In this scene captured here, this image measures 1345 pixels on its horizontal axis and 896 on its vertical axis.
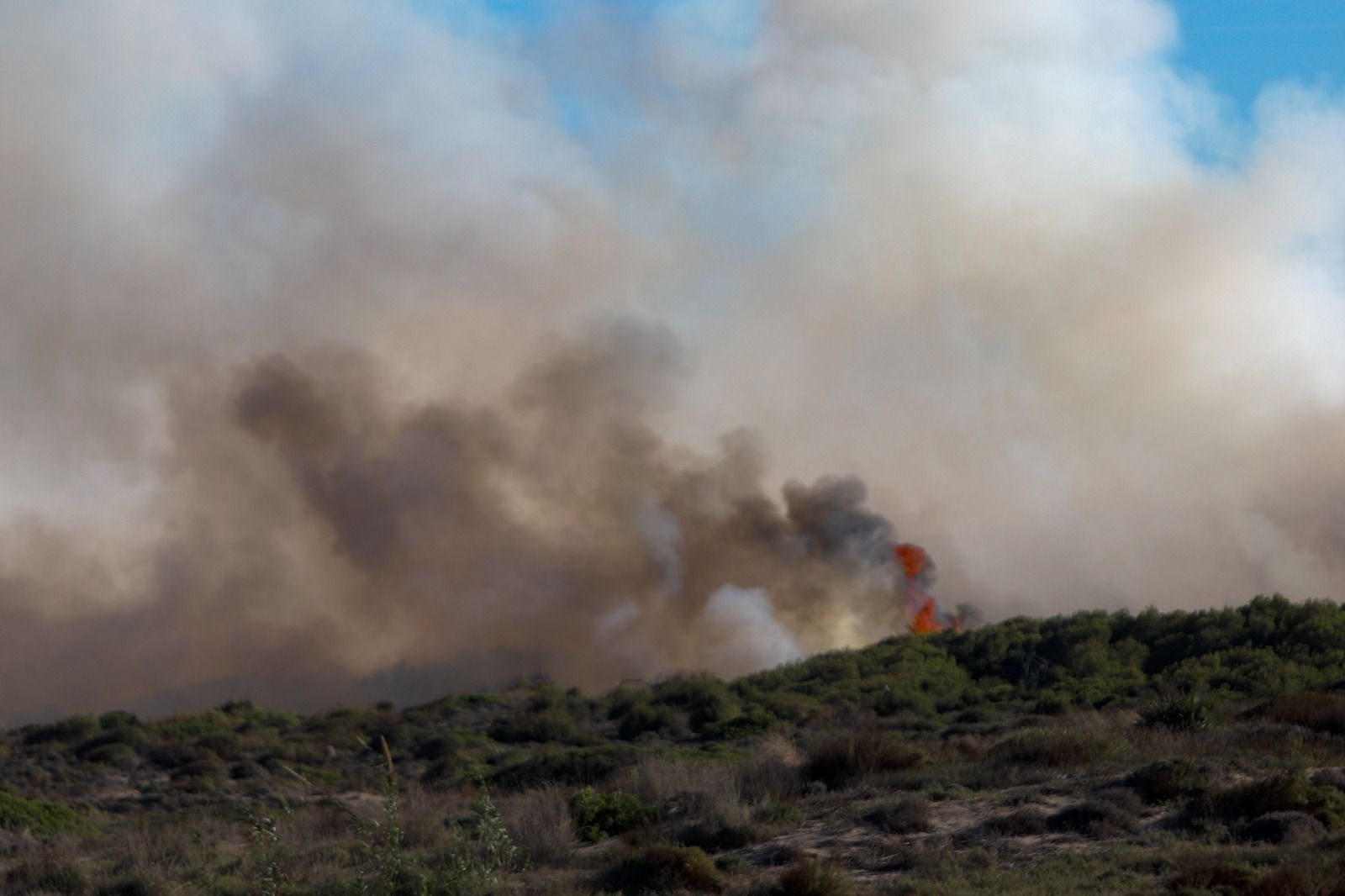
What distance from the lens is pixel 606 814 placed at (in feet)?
71.3

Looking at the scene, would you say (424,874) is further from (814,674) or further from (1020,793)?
(814,674)

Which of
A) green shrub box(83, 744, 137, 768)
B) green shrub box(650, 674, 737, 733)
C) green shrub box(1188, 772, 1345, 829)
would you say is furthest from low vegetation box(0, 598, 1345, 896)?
green shrub box(650, 674, 737, 733)

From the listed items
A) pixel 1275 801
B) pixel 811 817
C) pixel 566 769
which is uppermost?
pixel 566 769

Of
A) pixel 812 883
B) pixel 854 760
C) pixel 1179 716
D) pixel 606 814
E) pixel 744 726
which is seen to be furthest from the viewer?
pixel 744 726

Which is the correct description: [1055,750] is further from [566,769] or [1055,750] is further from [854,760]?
[566,769]

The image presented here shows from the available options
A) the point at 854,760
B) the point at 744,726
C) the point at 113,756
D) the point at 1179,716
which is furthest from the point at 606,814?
the point at 113,756

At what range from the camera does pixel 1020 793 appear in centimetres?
1962

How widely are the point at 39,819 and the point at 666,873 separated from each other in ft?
79.0

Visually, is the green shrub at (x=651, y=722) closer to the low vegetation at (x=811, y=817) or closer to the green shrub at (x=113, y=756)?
the low vegetation at (x=811, y=817)

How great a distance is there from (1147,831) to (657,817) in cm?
776

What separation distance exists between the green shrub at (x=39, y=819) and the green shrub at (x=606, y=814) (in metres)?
16.5

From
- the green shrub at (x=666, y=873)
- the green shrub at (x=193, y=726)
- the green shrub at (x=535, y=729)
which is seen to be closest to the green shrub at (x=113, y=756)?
the green shrub at (x=193, y=726)

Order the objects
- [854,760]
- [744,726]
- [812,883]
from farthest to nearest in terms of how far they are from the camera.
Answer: [744,726] < [854,760] < [812,883]

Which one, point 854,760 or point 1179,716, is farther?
point 1179,716
